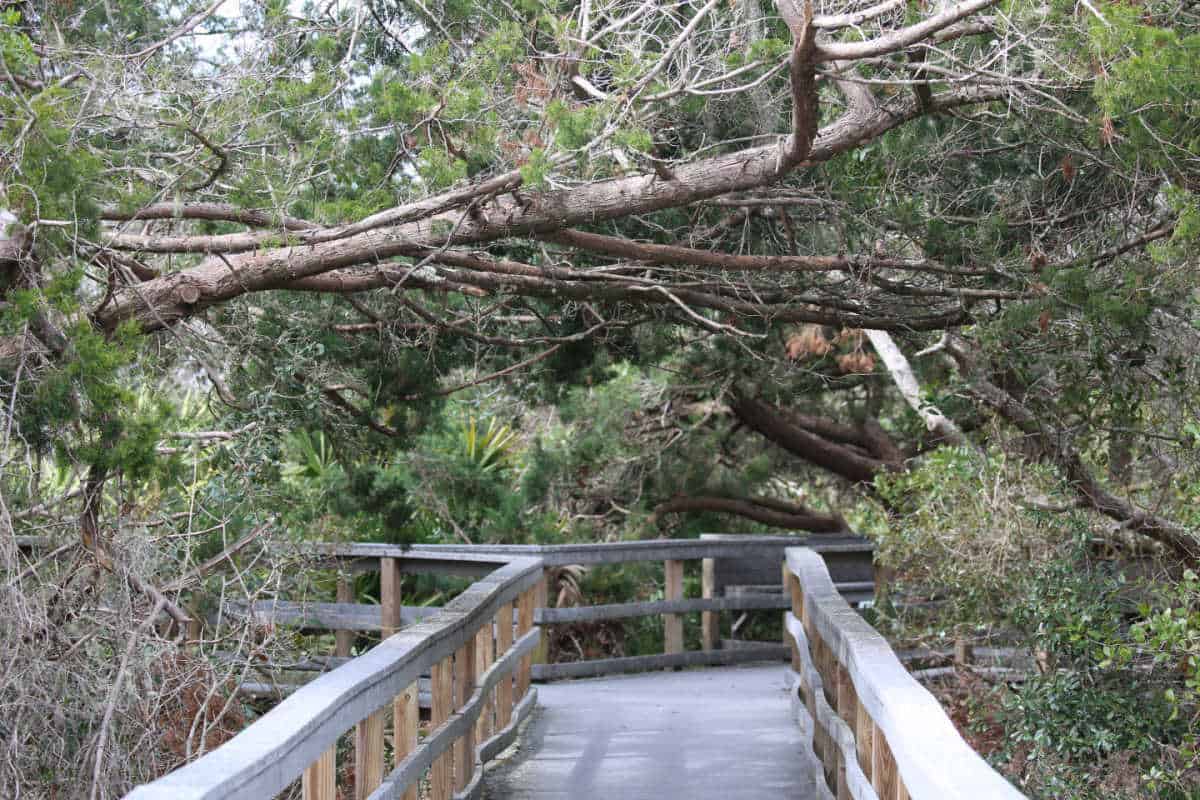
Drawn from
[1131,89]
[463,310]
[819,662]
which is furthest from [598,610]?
[1131,89]

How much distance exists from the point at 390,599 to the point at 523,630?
7.14ft

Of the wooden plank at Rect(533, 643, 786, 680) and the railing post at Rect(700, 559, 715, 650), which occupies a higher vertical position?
the railing post at Rect(700, 559, 715, 650)

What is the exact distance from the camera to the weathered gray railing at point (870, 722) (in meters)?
2.46

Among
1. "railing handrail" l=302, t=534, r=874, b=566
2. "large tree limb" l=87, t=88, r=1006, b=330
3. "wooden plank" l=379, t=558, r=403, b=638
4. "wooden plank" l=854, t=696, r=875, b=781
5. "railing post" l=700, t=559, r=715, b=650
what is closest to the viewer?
"wooden plank" l=854, t=696, r=875, b=781

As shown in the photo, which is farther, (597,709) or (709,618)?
(709,618)

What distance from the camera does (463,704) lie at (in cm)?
562

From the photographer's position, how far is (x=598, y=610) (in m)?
9.60

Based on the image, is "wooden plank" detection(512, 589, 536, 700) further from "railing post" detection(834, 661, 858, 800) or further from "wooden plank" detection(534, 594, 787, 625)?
"railing post" detection(834, 661, 858, 800)

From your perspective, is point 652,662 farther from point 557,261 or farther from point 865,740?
point 865,740

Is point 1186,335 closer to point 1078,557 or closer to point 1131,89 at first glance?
point 1078,557

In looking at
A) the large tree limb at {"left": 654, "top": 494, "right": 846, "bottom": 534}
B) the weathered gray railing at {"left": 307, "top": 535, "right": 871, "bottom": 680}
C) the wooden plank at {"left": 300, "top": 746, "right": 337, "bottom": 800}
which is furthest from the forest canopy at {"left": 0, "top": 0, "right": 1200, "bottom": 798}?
the large tree limb at {"left": 654, "top": 494, "right": 846, "bottom": 534}

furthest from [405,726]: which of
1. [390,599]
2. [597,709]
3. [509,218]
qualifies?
Result: [390,599]

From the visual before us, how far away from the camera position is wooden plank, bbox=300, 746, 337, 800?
3.03 m

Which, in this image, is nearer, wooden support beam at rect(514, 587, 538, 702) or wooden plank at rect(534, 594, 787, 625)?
wooden support beam at rect(514, 587, 538, 702)
